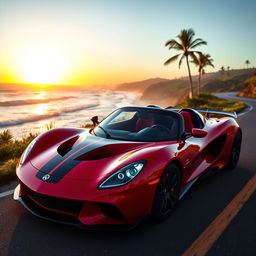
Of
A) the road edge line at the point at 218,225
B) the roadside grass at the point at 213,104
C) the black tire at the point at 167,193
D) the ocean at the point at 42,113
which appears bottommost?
the ocean at the point at 42,113

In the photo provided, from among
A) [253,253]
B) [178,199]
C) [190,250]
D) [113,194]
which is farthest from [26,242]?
[253,253]

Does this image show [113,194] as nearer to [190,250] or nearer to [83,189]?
[83,189]

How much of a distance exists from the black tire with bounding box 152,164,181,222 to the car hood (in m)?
0.42

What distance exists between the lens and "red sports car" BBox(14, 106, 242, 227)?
278 centimetres

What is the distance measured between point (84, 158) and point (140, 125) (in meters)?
1.32

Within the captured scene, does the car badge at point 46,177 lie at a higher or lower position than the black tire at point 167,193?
higher

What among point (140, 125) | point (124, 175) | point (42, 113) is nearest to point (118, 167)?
point (124, 175)

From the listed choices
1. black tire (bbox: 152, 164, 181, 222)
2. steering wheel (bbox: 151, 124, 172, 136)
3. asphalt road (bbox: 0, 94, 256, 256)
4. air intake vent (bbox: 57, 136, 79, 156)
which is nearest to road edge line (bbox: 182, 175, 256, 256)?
asphalt road (bbox: 0, 94, 256, 256)

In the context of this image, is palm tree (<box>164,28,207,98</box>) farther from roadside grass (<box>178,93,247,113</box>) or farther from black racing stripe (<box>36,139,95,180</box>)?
black racing stripe (<box>36,139,95,180</box>)

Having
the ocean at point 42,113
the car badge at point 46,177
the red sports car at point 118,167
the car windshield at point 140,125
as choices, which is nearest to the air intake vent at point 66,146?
the red sports car at point 118,167

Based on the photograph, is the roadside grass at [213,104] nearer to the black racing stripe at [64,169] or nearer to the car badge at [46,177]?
the black racing stripe at [64,169]

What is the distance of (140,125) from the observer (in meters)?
4.39

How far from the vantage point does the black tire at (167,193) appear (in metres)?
3.16

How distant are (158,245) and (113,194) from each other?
67 centimetres
